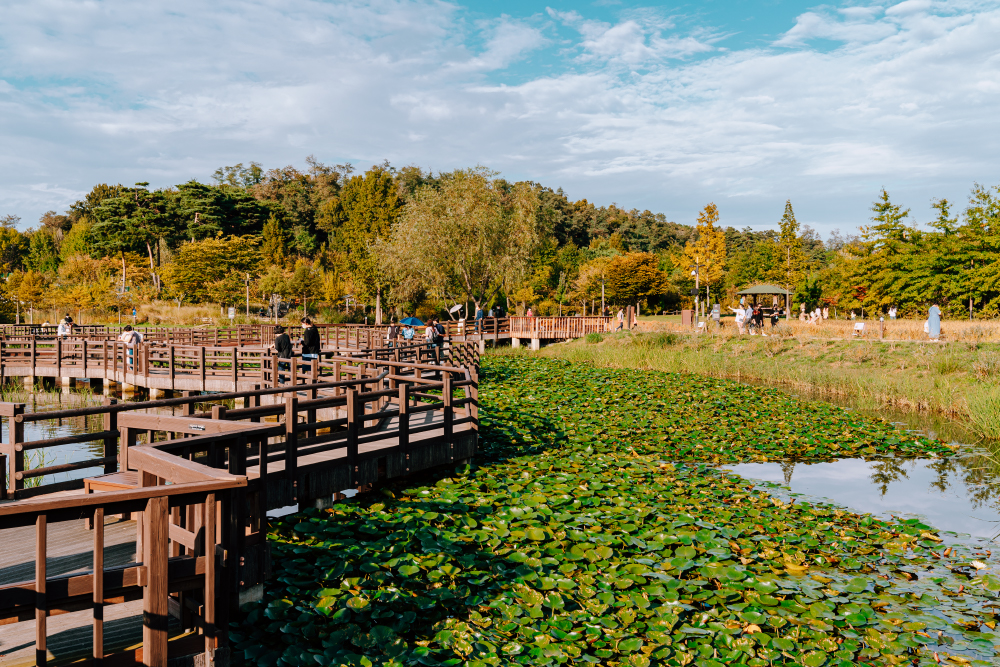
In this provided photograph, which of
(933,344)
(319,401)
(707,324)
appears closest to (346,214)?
(707,324)

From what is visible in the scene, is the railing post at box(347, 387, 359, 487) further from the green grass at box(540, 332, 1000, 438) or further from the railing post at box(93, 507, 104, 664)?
the green grass at box(540, 332, 1000, 438)

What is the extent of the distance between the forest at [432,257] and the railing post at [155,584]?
34.3 metres

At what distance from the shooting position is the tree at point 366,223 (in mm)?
47562

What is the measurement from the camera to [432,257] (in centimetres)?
3738

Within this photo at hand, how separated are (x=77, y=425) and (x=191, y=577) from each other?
15.8 metres

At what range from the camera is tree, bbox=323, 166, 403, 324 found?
47562 millimetres

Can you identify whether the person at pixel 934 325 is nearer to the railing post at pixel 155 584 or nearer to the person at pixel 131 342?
the railing post at pixel 155 584

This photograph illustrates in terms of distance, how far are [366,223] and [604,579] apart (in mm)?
57560

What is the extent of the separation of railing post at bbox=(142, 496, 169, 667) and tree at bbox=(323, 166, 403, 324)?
39.8 m

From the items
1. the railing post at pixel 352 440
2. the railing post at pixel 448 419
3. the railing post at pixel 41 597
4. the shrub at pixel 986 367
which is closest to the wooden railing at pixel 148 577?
the railing post at pixel 41 597

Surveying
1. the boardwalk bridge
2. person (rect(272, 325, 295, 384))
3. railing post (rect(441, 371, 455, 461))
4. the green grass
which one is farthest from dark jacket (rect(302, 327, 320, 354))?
the green grass

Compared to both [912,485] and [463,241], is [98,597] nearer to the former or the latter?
[912,485]

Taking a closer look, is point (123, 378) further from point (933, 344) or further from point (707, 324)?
point (933, 344)

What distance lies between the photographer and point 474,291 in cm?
4066
